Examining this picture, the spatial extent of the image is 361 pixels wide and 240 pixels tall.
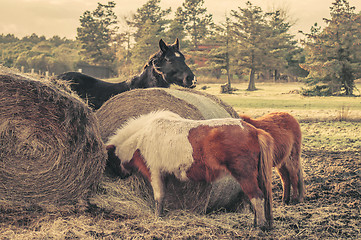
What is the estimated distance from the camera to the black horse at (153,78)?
599 cm

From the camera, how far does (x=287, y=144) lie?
4.32 metres

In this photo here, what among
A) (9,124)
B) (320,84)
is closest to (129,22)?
(320,84)

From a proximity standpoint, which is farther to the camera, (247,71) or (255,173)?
(247,71)

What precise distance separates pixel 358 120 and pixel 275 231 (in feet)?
31.2

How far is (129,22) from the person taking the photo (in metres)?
43.3

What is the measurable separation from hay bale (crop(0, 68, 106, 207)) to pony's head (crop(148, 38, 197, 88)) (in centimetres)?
226

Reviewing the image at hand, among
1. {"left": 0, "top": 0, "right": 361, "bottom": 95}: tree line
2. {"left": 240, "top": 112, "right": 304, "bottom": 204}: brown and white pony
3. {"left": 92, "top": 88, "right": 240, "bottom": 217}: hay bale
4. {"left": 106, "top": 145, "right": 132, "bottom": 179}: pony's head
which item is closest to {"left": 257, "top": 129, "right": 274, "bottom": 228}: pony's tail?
{"left": 92, "top": 88, "right": 240, "bottom": 217}: hay bale

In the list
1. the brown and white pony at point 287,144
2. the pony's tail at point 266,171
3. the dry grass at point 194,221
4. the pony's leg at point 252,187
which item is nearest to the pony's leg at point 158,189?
the dry grass at point 194,221

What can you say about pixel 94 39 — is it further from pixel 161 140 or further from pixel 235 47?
pixel 161 140

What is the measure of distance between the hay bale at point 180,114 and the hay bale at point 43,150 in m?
0.40

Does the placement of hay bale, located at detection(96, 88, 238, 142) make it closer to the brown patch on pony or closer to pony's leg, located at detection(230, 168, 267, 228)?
the brown patch on pony

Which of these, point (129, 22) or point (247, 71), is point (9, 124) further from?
point (129, 22)

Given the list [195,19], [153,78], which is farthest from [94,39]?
[153,78]

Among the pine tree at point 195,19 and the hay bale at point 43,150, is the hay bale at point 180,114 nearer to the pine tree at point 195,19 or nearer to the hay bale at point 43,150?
the hay bale at point 43,150
